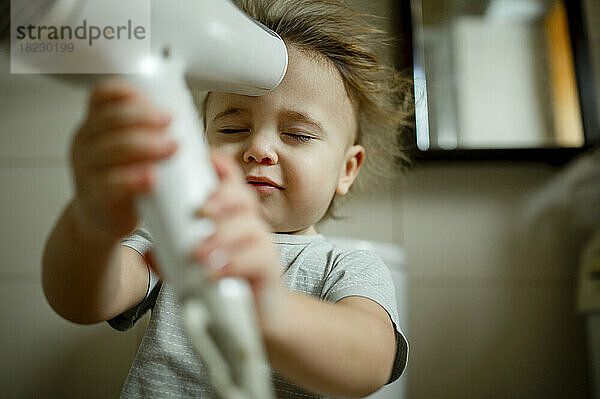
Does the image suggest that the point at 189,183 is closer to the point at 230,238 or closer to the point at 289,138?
the point at 230,238

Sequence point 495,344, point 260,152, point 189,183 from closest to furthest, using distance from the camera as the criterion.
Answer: point 189,183 < point 260,152 < point 495,344

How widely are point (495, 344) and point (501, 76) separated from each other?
623 mm

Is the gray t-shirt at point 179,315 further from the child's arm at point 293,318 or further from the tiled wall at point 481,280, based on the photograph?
the tiled wall at point 481,280

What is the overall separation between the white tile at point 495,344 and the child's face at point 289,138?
651mm

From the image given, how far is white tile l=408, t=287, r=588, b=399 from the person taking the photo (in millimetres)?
1164

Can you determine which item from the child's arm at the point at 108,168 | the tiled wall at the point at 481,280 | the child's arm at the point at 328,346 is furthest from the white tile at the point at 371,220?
the child's arm at the point at 108,168

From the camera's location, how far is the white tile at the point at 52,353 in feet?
3.91

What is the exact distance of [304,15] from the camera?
69 centimetres

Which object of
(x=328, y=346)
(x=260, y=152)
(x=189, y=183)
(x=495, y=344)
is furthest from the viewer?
(x=495, y=344)

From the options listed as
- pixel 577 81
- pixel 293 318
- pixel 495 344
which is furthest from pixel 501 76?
pixel 293 318

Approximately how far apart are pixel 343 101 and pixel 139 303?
1.18 ft

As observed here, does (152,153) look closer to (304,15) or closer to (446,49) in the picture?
(304,15)

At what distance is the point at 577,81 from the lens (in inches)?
47.1

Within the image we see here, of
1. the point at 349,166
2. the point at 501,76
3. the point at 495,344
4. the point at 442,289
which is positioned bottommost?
the point at 495,344
